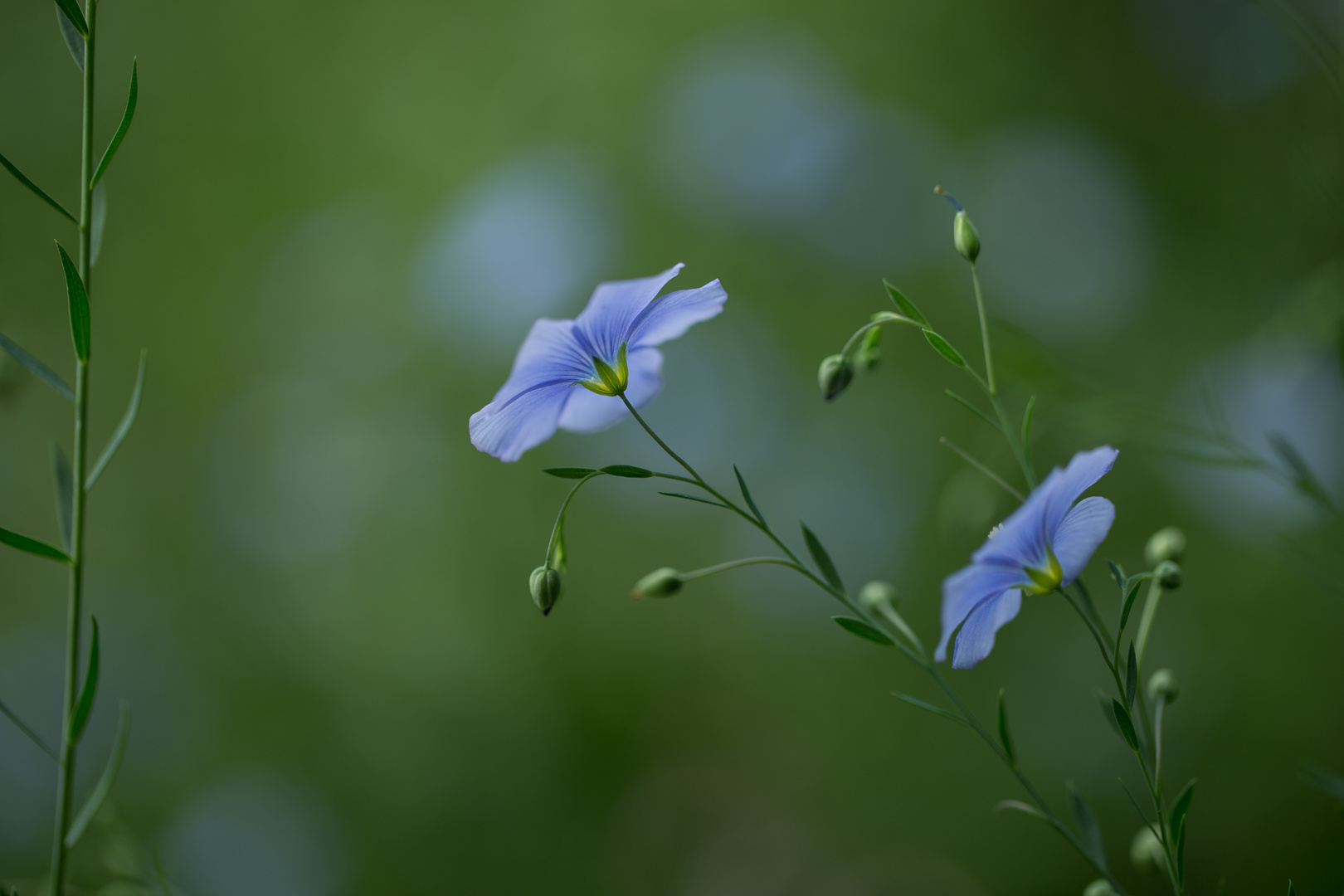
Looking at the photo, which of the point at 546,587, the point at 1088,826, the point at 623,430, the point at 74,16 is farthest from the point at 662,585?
the point at 623,430

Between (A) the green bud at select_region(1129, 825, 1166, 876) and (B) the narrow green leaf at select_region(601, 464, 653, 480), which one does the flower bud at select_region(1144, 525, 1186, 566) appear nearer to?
(A) the green bud at select_region(1129, 825, 1166, 876)

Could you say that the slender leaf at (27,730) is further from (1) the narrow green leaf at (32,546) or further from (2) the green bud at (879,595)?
(2) the green bud at (879,595)

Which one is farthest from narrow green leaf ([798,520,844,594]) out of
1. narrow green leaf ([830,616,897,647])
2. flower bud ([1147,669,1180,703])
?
flower bud ([1147,669,1180,703])

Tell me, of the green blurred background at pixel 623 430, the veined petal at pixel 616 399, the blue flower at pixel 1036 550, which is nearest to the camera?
the blue flower at pixel 1036 550

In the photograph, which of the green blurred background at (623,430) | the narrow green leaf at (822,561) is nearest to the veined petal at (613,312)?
the narrow green leaf at (822,561)

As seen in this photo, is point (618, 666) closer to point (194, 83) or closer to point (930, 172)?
point (930, 172)

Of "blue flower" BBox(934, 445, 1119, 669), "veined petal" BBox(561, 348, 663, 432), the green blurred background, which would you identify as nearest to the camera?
"blue flower" BBox(934, 445, 1119, 669)
